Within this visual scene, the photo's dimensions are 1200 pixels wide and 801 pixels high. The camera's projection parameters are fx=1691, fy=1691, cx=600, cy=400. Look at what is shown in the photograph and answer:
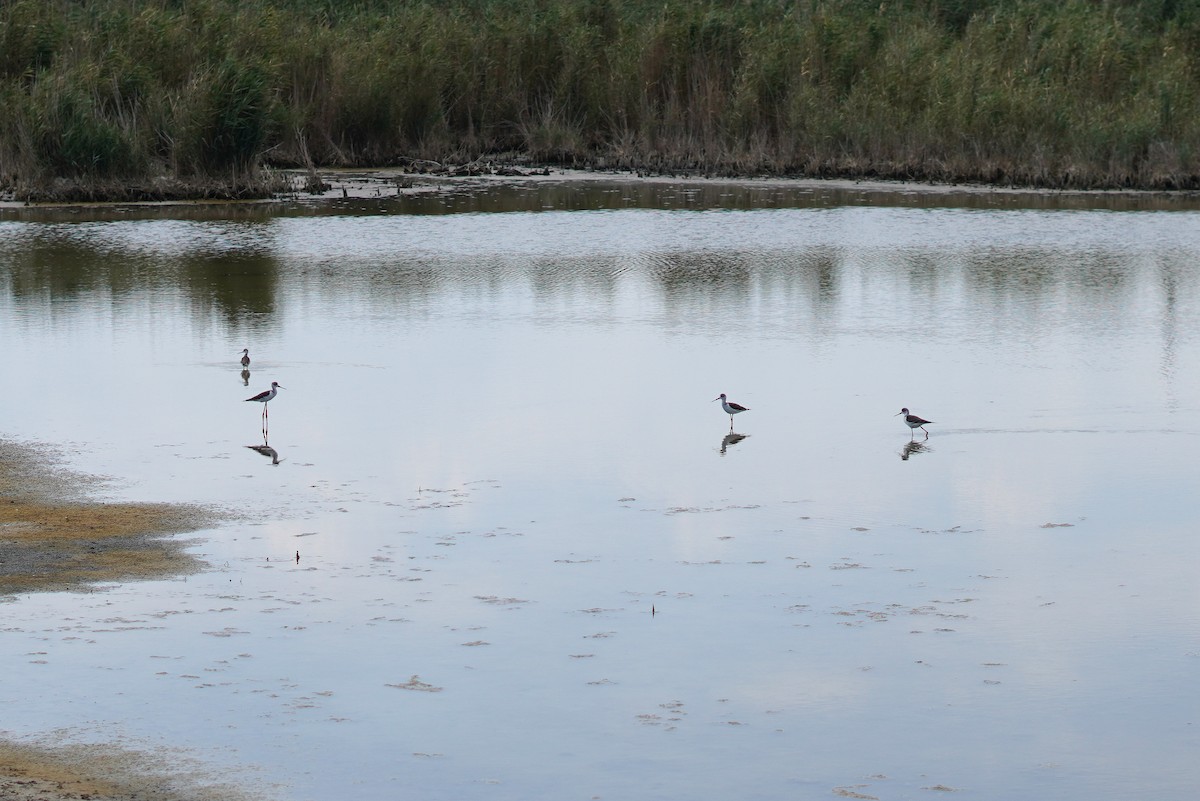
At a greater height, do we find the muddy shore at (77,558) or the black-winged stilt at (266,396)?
the black-winged stilt at (266,396)

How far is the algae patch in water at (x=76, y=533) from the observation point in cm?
750

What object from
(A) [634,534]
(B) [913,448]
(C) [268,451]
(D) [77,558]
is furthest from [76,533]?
(B) [913,448]

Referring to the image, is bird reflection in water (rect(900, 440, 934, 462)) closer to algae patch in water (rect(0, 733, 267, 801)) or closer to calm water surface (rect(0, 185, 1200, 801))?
calm water surface (rect(0, 185, 1200, 801))

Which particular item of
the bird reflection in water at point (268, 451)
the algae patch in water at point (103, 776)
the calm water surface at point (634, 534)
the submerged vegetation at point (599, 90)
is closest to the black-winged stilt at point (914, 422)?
the calm water surface at point (634, 534)

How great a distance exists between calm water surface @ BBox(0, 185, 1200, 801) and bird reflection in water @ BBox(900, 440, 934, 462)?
3 centimetres

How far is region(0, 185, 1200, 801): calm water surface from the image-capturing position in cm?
582

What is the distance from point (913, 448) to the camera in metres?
10.2

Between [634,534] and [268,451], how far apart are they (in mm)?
2756

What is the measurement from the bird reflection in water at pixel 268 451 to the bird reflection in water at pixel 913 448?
12.1 ft

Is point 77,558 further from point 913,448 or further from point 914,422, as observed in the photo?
point 914,422

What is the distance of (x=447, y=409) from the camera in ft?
36.9

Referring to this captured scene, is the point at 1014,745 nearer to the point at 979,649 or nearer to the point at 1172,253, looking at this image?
the point at 979,649

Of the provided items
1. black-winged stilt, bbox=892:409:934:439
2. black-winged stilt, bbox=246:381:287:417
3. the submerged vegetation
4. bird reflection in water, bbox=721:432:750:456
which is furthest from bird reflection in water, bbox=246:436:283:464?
the submerged vegetation

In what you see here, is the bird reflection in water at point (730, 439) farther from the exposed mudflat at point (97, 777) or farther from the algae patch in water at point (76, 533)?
the exposed mudflat at point (97, 777)
